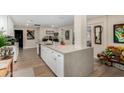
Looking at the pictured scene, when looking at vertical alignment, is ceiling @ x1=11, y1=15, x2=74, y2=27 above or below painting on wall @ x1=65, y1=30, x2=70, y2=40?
above

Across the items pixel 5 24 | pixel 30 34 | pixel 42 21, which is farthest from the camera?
pixel 30 34

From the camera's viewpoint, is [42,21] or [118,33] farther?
[42,21]

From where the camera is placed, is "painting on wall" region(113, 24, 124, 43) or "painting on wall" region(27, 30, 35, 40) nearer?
"painting on wall" region(113, 24, 124, 43)

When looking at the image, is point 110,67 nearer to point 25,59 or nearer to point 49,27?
point 49,27

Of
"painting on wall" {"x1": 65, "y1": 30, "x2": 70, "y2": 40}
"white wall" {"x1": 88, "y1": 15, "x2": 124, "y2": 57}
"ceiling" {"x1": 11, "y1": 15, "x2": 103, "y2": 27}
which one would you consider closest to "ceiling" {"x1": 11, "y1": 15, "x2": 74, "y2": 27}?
"ceiling" {"x1": 11, "y1": 15, "x2": 103, "y2": 27}

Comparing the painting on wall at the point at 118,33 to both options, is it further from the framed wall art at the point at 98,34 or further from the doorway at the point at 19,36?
the doorway at the point at 19,36

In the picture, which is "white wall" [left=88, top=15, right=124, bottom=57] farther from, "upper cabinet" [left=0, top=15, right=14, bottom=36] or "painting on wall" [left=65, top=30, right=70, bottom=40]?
"upper cabinet" [left=0, top=15, right=14, bottom=36]

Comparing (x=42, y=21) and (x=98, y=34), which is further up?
(x=42, y=21)

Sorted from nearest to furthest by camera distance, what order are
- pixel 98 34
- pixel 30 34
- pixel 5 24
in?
pixel 5 24, pixel 98 34, pixel 30 34

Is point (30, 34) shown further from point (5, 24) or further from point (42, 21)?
point (5, 24)

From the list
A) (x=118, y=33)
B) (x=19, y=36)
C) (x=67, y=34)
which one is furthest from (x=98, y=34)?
(x=19, y=36)
